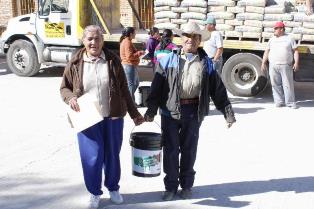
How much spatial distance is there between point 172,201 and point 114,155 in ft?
2.58

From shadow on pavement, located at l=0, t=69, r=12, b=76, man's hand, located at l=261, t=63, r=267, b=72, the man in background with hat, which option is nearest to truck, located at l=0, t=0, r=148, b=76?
shadow on pavement, located at l=0, t=69, r=12, b=76

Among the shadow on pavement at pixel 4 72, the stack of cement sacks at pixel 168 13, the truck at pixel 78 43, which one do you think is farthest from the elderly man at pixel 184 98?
the shadow on pavement at pixel 4 72

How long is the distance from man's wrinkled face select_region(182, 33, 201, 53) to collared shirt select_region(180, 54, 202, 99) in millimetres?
57

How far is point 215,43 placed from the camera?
10195mm

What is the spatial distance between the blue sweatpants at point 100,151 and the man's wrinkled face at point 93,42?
0.63 meters

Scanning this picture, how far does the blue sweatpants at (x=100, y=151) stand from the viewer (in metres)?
5.01

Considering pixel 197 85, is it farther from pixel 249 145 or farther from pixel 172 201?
pixel 249 145

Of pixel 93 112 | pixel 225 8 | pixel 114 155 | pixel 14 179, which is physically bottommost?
pixel 14 179

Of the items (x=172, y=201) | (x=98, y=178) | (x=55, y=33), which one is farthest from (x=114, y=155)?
(x=55, y=33)

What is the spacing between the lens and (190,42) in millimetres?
5156

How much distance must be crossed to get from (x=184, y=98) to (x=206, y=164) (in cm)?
176

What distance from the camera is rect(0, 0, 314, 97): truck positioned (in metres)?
11.1

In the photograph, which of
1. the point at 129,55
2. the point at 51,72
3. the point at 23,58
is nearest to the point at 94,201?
the point at 129,55

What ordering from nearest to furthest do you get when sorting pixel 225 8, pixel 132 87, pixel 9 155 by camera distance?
pixel 9 155
pixel 132 87
pixel 225 8
